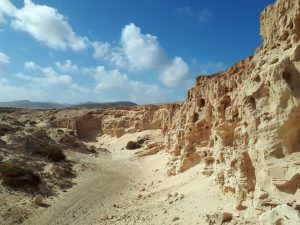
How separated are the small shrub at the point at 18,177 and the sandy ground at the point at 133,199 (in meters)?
1.99

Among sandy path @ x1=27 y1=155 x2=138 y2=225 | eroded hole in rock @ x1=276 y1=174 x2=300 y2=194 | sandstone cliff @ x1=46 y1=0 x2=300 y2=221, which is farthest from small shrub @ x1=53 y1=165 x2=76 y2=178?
eroded hole in rock @ x1=276 y1=174 x2=300 y2=194

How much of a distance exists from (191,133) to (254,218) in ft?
42.2

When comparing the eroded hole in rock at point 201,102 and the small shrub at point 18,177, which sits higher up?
the eroded hole in rock at point 201,102

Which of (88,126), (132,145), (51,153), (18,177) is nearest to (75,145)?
(132,145)

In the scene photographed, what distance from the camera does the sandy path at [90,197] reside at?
1587cm

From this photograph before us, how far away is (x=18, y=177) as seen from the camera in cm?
1950

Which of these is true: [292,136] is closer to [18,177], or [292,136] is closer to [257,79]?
[257,79]

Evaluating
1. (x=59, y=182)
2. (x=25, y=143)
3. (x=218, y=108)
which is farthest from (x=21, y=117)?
(x=218, y=108)

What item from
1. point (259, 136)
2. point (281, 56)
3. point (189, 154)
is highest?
point (281, 56)

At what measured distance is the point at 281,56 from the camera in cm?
912

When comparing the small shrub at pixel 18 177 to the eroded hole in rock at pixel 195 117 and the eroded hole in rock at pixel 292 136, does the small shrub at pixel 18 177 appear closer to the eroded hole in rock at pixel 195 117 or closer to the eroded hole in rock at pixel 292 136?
the eroded hole in rock at pixel 195 117

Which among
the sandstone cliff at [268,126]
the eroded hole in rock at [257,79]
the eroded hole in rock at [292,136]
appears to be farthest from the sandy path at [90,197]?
the eroded hole in rock at [292,136]

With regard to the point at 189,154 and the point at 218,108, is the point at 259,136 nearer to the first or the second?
the point at 218,108

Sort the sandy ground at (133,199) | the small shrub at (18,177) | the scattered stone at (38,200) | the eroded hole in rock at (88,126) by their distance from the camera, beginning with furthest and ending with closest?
1. the eroded hole in rock at (88,126)
2. the small shrub at (18,177)
3. the scattered stone at (38,200)
4. the sandy ground at (133,199)
